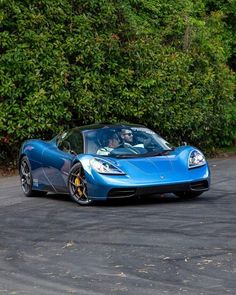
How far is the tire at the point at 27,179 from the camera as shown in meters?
12.2

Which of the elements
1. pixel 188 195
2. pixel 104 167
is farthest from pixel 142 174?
pixel 188 195

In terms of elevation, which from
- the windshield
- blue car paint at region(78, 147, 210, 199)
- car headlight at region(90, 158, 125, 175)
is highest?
the windshield

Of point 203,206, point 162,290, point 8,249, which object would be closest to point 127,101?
point 203,206

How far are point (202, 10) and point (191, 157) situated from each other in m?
14.9

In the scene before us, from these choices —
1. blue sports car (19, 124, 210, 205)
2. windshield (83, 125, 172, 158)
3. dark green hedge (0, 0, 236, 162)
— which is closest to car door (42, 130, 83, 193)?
blue sports car (19, 124, 210, 205)

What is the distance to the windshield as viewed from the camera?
423 inches

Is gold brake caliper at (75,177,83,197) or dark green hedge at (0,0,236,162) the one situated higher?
dark green hedge at (0,0,236,162)

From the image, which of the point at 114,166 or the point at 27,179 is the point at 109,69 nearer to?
the point at 27,179

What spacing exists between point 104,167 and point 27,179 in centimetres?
Answer: 264

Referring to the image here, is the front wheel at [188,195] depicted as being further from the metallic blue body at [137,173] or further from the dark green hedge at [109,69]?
the dark green hedge at [109,69]

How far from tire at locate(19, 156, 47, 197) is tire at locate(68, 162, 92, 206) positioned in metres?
1.69

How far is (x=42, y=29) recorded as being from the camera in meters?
17.2

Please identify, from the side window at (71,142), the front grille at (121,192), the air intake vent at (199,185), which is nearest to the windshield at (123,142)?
the side window at (71,142)

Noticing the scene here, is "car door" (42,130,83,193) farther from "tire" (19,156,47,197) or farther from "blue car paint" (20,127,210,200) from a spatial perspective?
"tire" (19,156,47,197)
